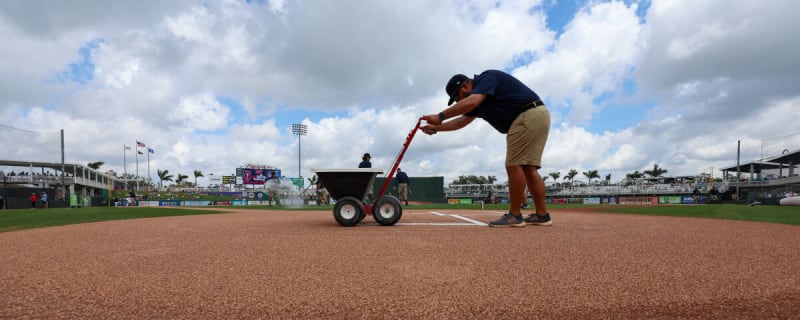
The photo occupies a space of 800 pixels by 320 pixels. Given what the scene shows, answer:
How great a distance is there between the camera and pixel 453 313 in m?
1.26

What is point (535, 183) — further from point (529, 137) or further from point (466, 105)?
point (466, 105)

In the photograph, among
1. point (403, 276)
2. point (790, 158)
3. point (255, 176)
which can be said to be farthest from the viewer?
point (255, 176)

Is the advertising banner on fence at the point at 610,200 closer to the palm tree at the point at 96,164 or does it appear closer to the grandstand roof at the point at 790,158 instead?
the grandstand roof at the point at 790,158

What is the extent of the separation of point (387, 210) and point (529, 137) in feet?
6.05

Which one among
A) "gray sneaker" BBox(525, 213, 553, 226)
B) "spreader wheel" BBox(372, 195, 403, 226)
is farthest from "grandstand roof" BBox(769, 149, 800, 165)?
"spreader wheel" BBox(372, 195, 403, 226)

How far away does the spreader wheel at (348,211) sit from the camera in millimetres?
4285

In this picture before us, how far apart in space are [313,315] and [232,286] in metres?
0.57

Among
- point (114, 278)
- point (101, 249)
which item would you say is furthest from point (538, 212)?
point (101, 249)

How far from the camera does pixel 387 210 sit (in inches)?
170

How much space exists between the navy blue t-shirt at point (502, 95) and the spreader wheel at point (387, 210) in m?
1.52

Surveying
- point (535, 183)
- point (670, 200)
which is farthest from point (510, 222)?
point (670, 200)

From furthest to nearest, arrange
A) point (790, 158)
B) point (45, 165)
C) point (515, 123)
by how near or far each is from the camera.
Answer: point (45, 165) → point (790, 158) → point (515, 123)

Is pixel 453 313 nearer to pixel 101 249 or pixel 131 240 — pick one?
pixel 101 249

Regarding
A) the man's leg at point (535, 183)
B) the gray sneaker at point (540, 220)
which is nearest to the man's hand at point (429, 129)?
the man's leg at point (535, 183)
